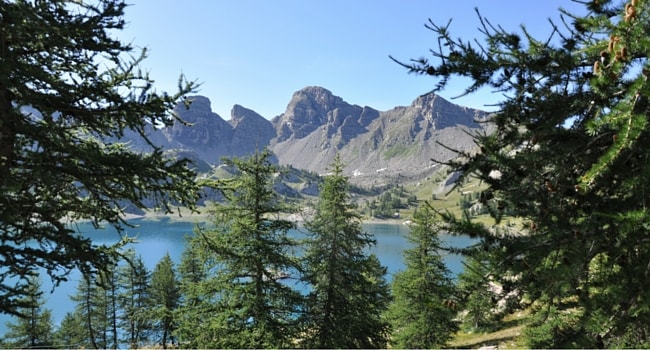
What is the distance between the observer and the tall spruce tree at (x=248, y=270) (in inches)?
526

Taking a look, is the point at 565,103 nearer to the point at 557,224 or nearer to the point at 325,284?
the point at 557,224

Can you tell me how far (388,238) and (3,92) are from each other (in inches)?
6473

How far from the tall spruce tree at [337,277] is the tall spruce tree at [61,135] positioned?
1107 cm

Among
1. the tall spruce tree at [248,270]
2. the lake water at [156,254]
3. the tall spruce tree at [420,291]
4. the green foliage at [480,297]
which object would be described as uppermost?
the green foliage at [480,297]

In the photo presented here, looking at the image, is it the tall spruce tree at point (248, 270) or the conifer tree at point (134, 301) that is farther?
the conifer tree at point (134, 301)

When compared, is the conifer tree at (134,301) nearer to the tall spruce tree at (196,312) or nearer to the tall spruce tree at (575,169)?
the tall spruce tree at (196,312)

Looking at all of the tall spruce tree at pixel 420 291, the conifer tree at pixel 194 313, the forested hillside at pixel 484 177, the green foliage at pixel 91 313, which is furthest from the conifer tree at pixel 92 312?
the forested hillside at pixel 484 177

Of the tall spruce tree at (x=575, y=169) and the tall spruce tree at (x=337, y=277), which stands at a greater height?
the tall spruce tree at (x=575, y=169)

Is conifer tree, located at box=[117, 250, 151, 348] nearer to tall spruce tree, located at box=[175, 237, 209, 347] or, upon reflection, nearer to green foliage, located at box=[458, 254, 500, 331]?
tall spruce tree, located at box=[175, 237, 209, 347]

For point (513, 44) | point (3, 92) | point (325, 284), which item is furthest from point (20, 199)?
point (325, 284)

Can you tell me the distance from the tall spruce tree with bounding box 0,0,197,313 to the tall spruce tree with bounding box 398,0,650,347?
479cm

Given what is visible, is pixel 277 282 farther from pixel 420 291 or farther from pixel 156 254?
pixel 156 254

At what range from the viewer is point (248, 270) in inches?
566

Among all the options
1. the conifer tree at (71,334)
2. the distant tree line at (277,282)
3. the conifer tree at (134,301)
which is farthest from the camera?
the conifer tree at (134,301)
